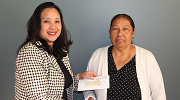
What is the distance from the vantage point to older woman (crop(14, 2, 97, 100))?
150 centimetres

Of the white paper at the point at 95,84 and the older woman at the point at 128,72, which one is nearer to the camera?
the white paper at the point at 95,84

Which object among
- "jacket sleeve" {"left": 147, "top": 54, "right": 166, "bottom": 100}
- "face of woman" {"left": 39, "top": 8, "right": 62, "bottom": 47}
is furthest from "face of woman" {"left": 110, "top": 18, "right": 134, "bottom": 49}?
"face of woman" {"left": 39, "top": 8, "right": 62, "bottom": 47}

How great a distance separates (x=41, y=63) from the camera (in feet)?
5.31

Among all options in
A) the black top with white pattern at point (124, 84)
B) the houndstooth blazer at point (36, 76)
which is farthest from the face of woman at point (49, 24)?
the black top with white pattern at point (124, 84)

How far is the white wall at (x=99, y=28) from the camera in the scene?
2.43m

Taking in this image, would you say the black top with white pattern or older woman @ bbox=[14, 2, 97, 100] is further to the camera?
the black top with white pattern

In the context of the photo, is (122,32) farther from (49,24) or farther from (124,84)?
(49,24)

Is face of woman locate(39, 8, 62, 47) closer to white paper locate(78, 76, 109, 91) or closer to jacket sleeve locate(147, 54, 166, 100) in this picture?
white paper locate(78, 76, 109, 91)

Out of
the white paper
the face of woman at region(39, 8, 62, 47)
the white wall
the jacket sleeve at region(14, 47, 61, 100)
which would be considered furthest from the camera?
the white wall

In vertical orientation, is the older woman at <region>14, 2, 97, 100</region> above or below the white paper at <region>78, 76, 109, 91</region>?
above

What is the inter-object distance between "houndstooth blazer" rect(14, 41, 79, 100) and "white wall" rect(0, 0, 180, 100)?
3.12ft

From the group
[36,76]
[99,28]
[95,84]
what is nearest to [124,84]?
[95,84]

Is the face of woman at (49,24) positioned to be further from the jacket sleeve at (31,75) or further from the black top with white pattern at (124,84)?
the black top with white pattern at (124,84)
